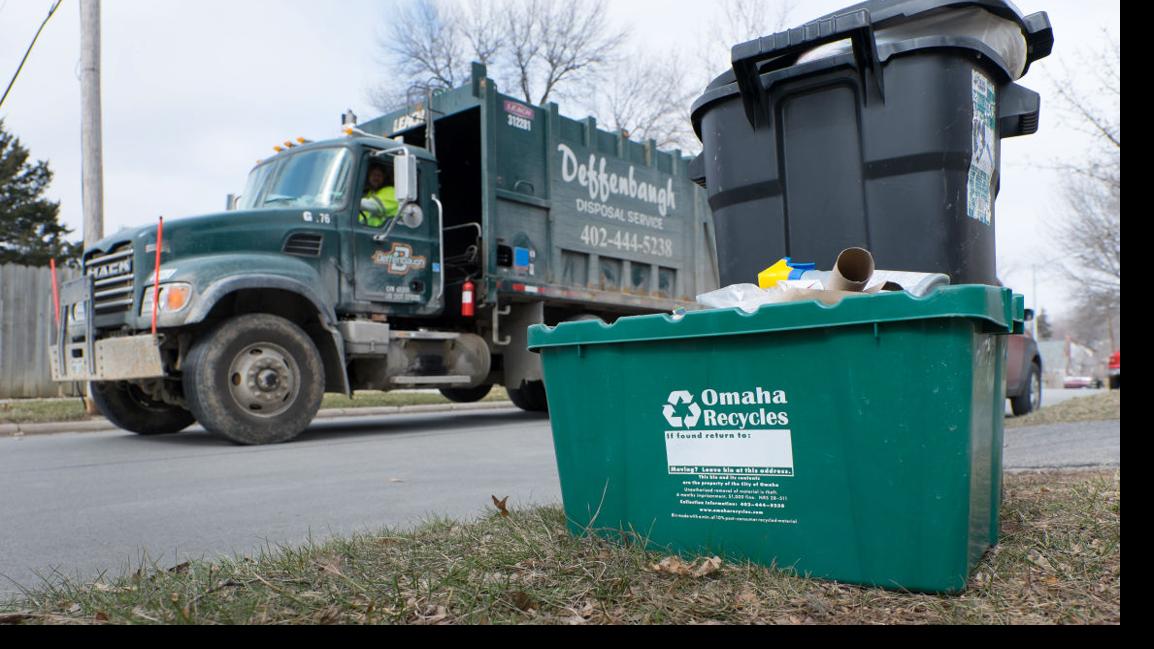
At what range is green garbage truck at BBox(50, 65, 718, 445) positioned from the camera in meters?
7.27

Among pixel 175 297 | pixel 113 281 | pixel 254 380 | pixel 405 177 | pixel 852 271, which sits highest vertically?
Result: pixel 405 177

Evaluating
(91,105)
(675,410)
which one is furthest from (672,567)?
(91,105)

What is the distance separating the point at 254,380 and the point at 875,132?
5733 mm

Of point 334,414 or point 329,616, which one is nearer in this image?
point 329,616

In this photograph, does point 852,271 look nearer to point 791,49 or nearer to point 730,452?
point 730,452

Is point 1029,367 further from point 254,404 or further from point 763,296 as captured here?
point 763,296

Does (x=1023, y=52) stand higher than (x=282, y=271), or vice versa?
(x=1023, y=52)

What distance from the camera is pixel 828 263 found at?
3.17 m

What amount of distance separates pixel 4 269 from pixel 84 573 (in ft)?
39.4

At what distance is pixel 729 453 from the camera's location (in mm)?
2303

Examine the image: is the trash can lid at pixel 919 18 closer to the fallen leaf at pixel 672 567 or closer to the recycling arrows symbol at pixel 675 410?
the recycling arrows symbol at pixel 675 410

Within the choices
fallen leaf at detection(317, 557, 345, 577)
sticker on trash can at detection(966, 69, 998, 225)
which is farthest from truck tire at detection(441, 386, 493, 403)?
fallen leaf at detection(317, 557, 345, 577)

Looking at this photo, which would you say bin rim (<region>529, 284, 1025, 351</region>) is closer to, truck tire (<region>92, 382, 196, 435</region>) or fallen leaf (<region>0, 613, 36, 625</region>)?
fallen leaf (<region>0, 613, 36, 625</region>)

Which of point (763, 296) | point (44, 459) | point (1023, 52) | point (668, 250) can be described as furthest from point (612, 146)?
point (763, 296)
